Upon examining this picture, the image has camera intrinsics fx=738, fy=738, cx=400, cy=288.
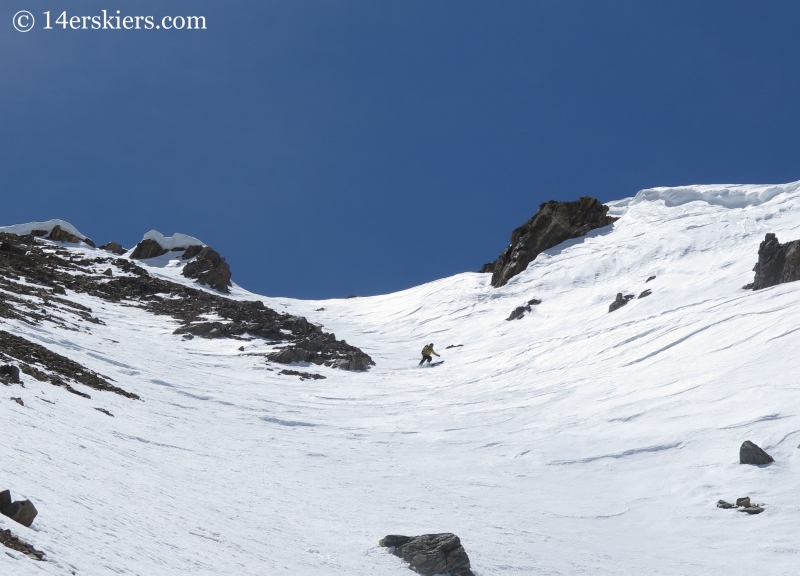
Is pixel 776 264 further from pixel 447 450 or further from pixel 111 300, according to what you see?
pixel 111 300

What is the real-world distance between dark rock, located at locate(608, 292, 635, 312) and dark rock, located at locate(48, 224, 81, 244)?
54057 mm

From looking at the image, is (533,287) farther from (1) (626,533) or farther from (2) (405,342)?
(1) (626,533)

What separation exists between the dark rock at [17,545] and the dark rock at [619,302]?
3305 cm

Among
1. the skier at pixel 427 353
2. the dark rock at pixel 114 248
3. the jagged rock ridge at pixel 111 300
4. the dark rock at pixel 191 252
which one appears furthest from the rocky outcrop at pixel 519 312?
the dark rock at pixel 114 248

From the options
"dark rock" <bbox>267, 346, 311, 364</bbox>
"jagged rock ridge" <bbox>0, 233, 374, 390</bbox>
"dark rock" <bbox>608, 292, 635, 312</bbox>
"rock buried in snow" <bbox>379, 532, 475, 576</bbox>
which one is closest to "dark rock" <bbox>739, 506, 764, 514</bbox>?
"rock buried in snow" <bbox>379, 532, 475, 576</bbox>

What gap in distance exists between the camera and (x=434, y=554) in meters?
10.8

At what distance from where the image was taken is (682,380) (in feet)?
72.6

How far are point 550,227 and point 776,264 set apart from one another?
27442mm

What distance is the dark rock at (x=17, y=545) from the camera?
23.0 ft

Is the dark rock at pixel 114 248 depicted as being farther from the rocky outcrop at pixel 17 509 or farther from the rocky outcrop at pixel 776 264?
the rocky outcrop at pixel 17 509

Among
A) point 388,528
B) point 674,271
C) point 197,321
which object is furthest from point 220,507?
point 674,271

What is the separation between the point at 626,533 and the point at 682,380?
9.22 meters

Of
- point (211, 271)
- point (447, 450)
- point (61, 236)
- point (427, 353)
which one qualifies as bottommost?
point (447, 450)

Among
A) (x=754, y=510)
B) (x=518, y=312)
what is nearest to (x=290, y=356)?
(x=518, y=312)
